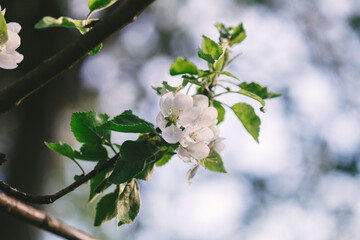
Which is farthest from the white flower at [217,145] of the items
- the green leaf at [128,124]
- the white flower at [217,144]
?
the green leaf at [128,124]

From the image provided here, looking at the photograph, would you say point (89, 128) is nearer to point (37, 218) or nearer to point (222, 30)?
point (37, 218)

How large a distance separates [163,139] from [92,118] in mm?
96

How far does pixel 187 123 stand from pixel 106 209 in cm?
15

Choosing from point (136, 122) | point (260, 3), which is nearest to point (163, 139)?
point (136, 122)

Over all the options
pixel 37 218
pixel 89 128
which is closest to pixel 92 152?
pixel 89 128

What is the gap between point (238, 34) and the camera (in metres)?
0.62

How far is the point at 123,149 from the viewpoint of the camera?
44 cm

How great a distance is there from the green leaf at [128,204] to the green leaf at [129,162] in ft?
0.17

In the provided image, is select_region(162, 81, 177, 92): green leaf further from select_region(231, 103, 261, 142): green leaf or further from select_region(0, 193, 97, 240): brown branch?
select_region(0, 193, 97, 240): brown branch

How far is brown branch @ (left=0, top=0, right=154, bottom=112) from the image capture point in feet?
1.23

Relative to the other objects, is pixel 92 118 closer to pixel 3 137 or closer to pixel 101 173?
pixel 101 173

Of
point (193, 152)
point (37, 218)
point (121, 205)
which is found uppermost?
point (193, 152)

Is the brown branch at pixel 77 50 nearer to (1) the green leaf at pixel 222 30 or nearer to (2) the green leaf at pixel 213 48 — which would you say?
(2) the green leaf at pixel 213 48

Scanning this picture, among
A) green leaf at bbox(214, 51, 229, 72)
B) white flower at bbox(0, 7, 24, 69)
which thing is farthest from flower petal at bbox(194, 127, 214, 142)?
white flower at bbox(0, 7, 24, 69)
